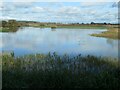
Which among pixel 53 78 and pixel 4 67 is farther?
pixel 4 67

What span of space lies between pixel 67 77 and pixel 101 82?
3.64 feet

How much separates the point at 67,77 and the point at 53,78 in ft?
1.72

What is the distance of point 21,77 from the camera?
9.09 meters

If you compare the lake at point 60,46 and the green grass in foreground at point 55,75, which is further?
the lake at point 60,46

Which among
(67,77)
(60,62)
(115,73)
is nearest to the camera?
(67,77)

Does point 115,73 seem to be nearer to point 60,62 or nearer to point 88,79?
point 88,79

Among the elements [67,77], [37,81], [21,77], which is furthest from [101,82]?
[21,77]


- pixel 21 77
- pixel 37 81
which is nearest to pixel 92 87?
pixel 37 81

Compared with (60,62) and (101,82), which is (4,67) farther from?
(101,82)

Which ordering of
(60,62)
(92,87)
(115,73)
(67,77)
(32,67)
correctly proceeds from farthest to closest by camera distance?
(60,62)
(32,67)
(115,73)
(67,77)
(92,87)

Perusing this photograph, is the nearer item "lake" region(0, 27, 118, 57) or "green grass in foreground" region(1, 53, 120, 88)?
"green grass in foreground" region(1, 53, 120, 88)

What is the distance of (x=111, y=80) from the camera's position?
8.72 m

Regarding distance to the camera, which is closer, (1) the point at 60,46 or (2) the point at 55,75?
(2) the point at 55,75

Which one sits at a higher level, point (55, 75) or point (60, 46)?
point (55, 75)
